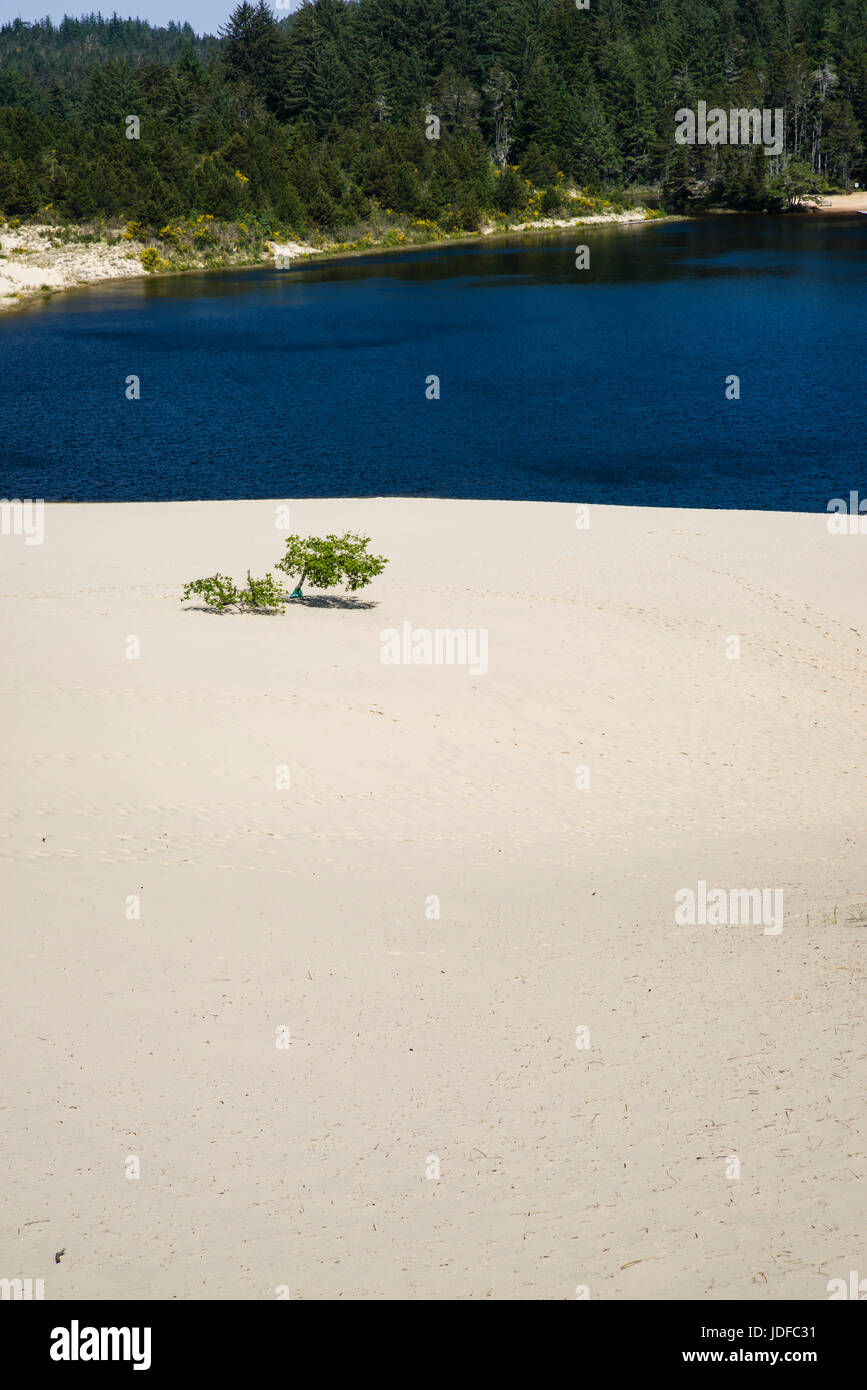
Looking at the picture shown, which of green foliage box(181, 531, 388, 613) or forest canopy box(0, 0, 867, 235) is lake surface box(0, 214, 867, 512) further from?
forest canopy box(0, 0, 867, 235)

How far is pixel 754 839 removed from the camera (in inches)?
632

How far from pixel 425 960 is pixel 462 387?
49549 mm

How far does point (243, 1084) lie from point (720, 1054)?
4.14 metres

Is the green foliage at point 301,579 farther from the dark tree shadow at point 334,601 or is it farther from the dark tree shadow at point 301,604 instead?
Answer: the dark tree shadow at point 334,601

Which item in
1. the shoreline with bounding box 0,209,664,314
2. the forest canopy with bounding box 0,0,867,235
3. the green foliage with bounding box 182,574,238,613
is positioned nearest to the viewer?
the green foliage with bounding box 182,574,238,613

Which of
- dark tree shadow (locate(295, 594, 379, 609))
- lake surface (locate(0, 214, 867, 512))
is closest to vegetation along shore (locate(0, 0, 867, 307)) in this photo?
lake surface (locate(0, 214, 867, 512))

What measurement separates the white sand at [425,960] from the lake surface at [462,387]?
1898 cm

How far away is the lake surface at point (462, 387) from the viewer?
42.8 metres

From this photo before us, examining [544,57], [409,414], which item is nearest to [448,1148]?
[409,414]

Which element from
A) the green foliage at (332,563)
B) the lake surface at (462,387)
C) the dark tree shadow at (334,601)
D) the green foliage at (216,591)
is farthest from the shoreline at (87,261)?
the green foliage at (216,591)

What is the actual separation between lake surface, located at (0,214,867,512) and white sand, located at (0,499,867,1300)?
18979 mm

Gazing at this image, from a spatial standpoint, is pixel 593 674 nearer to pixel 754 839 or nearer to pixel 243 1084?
pixel 754 839

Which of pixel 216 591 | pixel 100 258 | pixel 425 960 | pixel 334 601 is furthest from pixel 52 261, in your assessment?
pixel 425 960

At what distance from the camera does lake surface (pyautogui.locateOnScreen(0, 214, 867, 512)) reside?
42.8 meters
